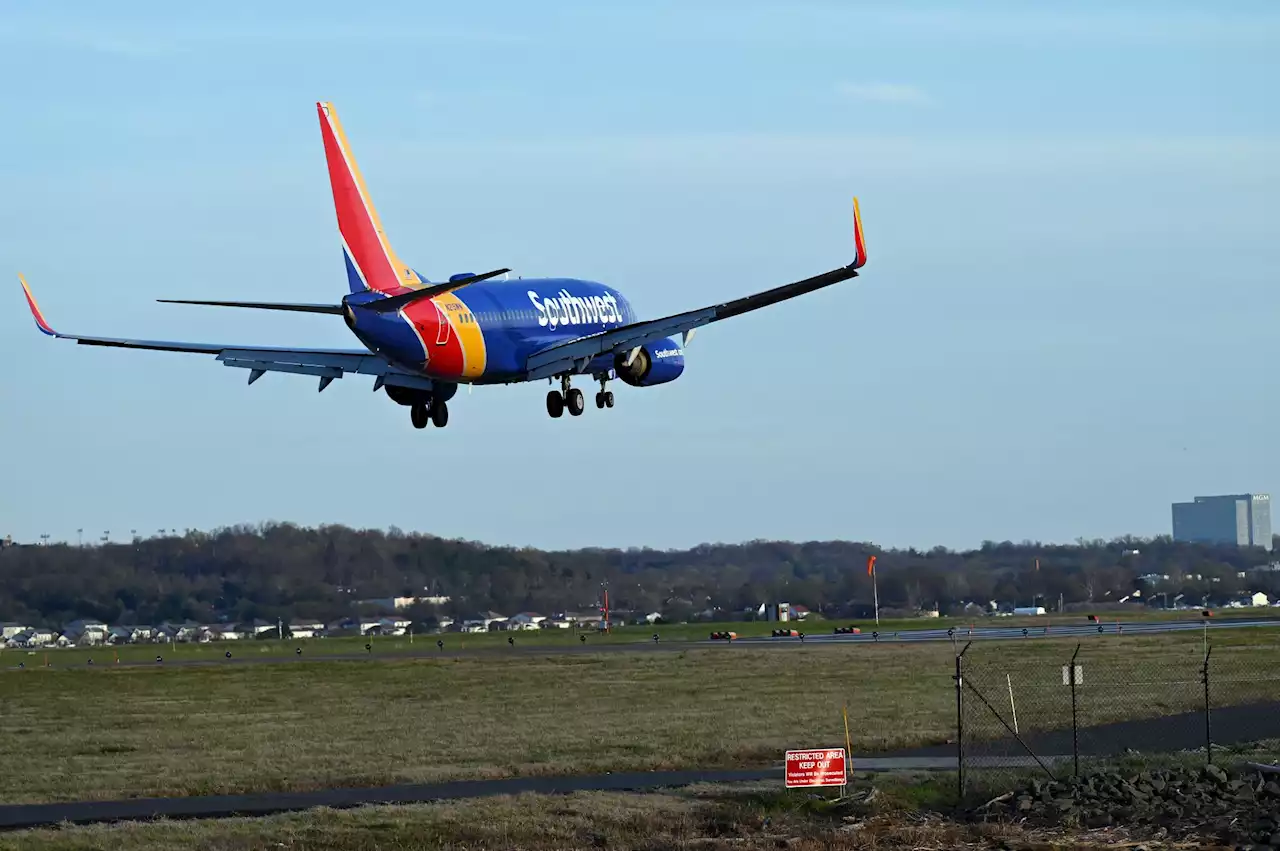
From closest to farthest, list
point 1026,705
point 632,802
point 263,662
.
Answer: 1. point 632,802
2. point 1026,705
3. point 263,662

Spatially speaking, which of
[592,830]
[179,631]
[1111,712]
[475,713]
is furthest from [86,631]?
[592,830]

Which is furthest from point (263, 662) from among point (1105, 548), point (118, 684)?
point (1105, 548)

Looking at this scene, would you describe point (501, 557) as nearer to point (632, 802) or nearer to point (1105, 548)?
point (1105, 548)

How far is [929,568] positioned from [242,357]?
4730 inches

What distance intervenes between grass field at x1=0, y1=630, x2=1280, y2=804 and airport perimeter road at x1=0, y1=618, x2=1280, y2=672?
6.05 metres

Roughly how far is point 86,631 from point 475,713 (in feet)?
347

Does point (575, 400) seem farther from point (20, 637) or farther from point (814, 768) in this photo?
point (20, 637)

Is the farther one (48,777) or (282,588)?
(282,588)

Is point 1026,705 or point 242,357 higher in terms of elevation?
point 242,357

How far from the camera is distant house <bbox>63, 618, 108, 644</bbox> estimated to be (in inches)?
6294

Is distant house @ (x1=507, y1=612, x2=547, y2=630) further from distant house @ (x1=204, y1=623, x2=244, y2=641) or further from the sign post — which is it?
the sign post

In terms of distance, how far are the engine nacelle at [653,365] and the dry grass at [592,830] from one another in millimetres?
19321

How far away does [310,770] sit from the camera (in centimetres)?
4809

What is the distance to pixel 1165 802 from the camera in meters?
33.8
